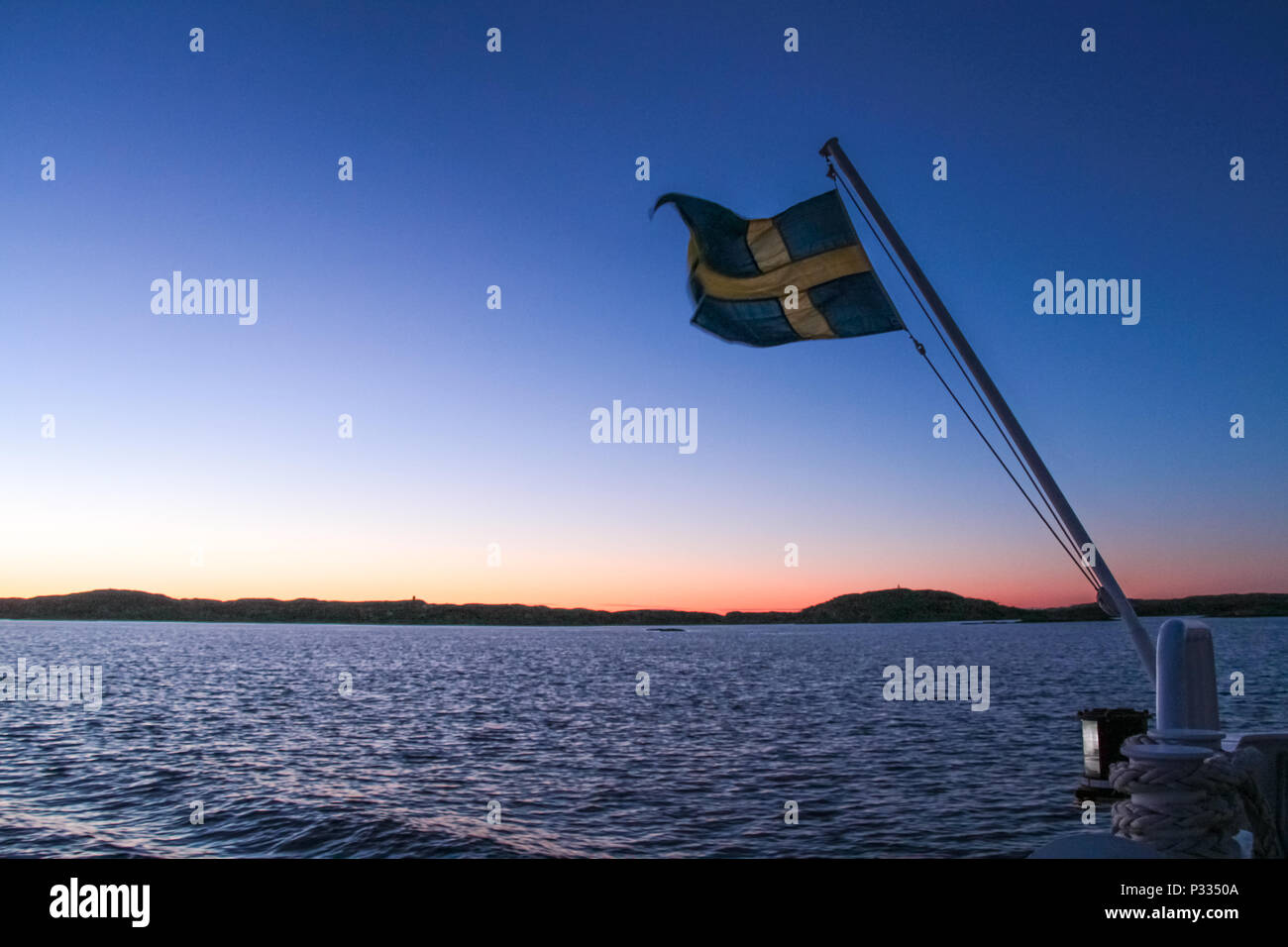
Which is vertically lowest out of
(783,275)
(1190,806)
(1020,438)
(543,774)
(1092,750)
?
(543,774)

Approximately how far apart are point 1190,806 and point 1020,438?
4590mm

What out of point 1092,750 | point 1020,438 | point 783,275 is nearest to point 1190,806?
point 1020,438

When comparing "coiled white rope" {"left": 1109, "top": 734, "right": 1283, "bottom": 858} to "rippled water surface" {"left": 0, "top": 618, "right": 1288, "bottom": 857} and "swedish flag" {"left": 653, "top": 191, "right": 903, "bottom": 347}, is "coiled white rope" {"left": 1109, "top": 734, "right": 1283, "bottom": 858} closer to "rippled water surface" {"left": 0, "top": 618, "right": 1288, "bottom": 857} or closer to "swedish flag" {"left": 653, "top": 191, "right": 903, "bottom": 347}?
"swedish flag" {"left": 653, "top": 191, "right": 903, "bottom": 347}

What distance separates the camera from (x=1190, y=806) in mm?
3553

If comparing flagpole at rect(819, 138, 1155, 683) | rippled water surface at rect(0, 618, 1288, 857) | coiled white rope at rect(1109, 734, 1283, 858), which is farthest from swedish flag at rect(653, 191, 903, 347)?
rippled water surface at rect(0, 618, 1288, 857)

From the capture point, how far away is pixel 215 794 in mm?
27094

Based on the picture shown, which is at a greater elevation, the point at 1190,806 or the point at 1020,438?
the point at 1020,438

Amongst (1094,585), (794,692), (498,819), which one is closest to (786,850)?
(498,819)

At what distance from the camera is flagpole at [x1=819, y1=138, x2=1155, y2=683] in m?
7.58

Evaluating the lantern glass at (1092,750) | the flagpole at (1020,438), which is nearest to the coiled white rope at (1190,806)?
the flagpole at (1020,438)

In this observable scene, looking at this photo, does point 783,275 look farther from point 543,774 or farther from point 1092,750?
point 543,774
